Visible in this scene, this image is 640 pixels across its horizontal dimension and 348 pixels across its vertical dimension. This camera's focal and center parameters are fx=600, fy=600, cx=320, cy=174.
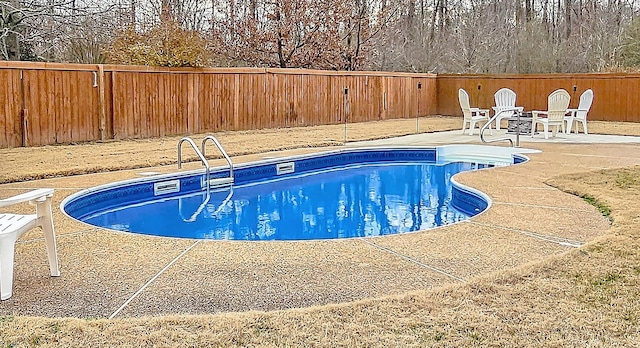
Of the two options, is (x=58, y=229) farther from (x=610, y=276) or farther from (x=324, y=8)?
(x=324, y=8)

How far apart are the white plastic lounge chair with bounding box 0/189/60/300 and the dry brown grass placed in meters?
0.39

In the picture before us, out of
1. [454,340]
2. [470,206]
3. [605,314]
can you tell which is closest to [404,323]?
[454,340]

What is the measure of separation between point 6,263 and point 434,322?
221 cm

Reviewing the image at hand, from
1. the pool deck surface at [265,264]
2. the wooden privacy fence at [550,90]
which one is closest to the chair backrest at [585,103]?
the wooden privacy fence at [550,90]

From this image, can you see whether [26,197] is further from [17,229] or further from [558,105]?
[558,105]

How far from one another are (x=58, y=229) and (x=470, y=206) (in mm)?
4032

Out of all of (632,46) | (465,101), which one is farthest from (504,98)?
(632,46)

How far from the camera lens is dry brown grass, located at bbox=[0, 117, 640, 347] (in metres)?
2.60

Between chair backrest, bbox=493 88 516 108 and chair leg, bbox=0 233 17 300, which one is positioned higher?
chair backrest, bbox=493 88 516 108

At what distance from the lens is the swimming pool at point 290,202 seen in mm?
5996

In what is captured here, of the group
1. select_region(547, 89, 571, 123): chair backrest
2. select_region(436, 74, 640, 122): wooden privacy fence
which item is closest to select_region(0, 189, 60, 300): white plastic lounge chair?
select_region(547, 89, 571, 123): chair backrest

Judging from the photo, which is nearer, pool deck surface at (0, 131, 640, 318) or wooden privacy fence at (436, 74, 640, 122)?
pool deck surface at (0, 131, 640, 318)

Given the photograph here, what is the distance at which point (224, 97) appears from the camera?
530 inches

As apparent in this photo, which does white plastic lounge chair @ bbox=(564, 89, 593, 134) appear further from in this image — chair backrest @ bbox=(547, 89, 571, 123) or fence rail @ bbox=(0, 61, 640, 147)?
fence rail @ bbox=(0, 61, 640, 147)
